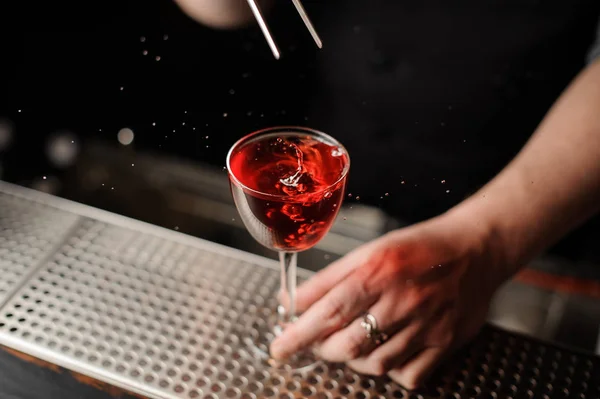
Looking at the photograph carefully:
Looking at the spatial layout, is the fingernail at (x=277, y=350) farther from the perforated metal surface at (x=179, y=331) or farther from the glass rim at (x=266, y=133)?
the glass rim at (x=266, y=133)

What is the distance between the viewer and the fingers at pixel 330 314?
0.65 meters

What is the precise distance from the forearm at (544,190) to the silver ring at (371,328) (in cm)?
16

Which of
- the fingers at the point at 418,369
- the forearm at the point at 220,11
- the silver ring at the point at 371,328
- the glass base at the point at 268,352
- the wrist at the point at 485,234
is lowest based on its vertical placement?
the glass base at the point at 268,352

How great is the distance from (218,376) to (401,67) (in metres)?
0.51

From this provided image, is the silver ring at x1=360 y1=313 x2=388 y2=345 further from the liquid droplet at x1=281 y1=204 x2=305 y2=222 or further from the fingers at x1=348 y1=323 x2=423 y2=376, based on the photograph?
the liquid droplet at x1=281 y1=204 x2=305 y2=222

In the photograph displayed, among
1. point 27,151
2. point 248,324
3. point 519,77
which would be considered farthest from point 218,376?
point 519,77

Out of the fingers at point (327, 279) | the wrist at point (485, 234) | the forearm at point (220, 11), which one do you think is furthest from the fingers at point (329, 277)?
the forearm at point (220, 11)

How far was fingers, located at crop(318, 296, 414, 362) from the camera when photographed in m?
0.65

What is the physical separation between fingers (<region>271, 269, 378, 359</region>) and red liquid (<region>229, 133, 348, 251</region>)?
7cm

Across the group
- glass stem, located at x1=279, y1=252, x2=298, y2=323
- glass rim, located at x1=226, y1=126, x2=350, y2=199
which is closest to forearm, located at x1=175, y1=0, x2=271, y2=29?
glass rim, located at x1=226, y1=126, x2=350, y2=199

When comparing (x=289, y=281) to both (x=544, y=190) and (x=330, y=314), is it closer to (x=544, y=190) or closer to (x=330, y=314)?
(x=330, y=314)

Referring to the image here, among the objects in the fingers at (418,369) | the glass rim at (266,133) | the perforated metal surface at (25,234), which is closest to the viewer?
the glass rim at (266,133)

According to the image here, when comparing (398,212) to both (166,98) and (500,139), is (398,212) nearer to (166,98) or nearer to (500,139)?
(500,139)

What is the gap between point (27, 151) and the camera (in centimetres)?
90
